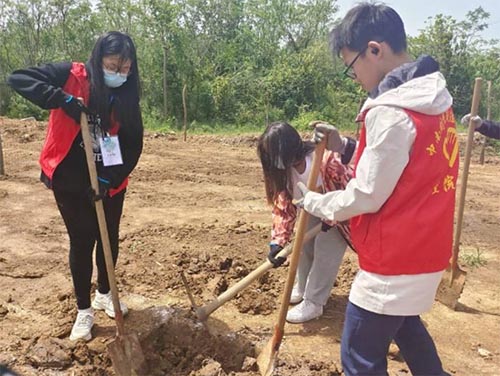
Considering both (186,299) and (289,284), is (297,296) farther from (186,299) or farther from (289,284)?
(289,284)

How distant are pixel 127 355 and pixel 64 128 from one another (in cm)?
129

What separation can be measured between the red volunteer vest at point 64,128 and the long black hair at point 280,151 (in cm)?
102

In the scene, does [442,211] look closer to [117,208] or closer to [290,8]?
[117,208]

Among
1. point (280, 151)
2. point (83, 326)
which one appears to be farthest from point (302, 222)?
point (83, 326)

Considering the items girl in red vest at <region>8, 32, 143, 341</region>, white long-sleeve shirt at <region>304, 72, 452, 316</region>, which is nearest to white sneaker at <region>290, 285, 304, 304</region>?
girl in red vest at <region>8, 32, 143, 341</region>

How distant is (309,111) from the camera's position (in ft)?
75.5

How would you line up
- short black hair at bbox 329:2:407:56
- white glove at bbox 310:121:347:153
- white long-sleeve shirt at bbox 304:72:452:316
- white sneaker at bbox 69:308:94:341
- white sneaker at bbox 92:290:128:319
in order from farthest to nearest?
white sneaker at bbox 92:290:128:319
white sneaker at bbox 69:308:94:341
white glove at bbox 310:121:347:153
short black hair at bbox 329:2:407:56
white long-sleeve shirt at bbox 304:72:452:316

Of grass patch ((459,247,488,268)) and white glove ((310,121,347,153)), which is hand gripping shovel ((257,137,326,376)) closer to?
white glove ((310,121,347,153))

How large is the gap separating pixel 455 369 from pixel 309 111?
67.0 ft

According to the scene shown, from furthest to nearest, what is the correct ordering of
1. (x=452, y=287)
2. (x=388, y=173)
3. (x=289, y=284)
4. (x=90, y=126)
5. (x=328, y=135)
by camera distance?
(x=452, y=287) < (x=90, y=126) < (x=289, y=284) < (x=328, y=135) < (x=388, y=173)

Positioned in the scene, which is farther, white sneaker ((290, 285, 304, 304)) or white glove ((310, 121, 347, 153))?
white sneaker ((290, 285, 304, 304))

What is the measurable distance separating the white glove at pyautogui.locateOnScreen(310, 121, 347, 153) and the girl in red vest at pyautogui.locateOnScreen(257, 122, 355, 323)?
5cm

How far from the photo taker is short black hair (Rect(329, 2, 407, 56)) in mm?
1842

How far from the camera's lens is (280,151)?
2.96 m
